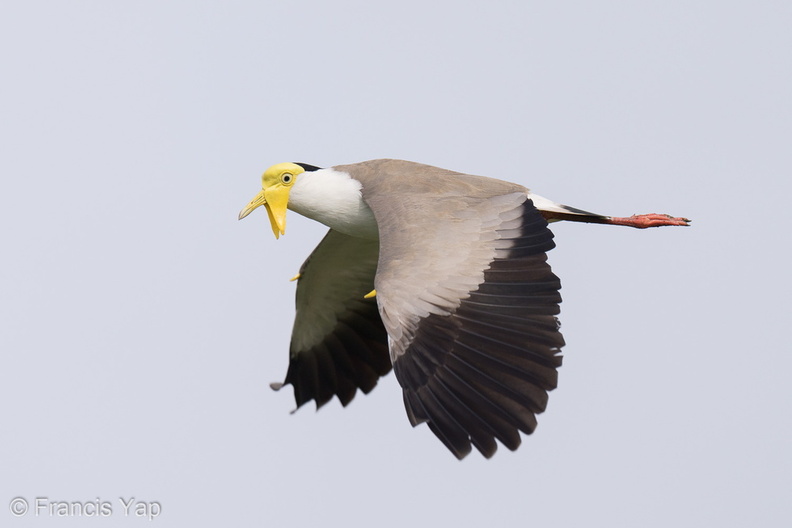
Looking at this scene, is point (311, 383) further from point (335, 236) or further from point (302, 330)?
point (335, 236)

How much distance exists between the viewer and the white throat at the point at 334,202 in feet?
32.2

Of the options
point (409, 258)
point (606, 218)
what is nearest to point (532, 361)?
point (409, 258)

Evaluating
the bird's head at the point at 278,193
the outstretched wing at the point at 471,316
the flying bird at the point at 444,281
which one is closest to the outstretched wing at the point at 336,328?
the flying bird at the point at 444,281

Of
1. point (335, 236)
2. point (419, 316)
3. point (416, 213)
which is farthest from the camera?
point (335, 236)

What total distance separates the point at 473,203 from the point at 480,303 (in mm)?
1152

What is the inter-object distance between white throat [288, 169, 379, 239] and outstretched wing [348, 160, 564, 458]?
94 centimetres

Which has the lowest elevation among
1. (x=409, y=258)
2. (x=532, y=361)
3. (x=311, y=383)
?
(x=311, y=383)

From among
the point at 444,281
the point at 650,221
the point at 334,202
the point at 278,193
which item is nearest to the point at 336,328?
the point at 278,193

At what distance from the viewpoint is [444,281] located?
821cm

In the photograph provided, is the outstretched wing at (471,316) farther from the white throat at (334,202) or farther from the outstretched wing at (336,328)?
the outstretched wing at (336,328)

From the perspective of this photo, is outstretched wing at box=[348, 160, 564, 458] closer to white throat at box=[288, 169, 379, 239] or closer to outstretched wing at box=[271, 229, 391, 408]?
white throat at box=[288, 169, 379, 239]

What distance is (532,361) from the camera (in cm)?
772

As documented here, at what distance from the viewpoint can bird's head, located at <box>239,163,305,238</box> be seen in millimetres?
10242

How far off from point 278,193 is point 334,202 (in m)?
0.58
